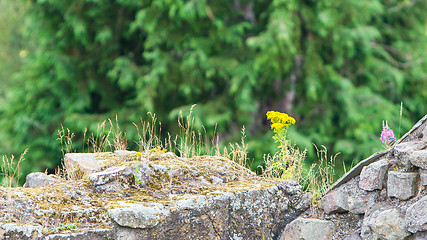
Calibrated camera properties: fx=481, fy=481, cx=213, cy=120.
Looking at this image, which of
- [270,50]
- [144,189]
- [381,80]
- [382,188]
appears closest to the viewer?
[382,188]

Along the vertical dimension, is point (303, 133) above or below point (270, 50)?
below

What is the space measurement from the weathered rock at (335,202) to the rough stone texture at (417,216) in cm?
52

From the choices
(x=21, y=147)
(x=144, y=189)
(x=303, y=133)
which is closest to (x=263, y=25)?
(x=303, y=133)

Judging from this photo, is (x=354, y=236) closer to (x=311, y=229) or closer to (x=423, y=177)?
(x=311, y=229)

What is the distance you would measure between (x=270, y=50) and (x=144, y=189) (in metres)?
5.50

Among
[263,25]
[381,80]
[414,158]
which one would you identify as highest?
[263,25]

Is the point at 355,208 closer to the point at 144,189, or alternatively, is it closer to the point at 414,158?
the point at 414,158

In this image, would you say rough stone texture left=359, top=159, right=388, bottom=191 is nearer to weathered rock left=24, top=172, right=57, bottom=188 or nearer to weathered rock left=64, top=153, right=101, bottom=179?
weathered rock left=64, top=153, right=101, bottom=179

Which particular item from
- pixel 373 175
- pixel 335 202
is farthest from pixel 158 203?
pixel 373 175

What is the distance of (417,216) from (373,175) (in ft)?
1.58

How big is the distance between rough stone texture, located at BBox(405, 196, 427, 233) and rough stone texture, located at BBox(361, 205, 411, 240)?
2.4 inches

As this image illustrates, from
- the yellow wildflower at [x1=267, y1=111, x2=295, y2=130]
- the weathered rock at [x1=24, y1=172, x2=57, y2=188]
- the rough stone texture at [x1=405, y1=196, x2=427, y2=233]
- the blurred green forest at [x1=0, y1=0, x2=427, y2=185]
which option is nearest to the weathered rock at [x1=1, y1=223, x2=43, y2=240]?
the weathered rock at [x1=24, y1=172, x2=57, y2=188]

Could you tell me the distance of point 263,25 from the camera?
977 centimetres

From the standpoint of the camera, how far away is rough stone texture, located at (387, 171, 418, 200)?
9.84 feet
